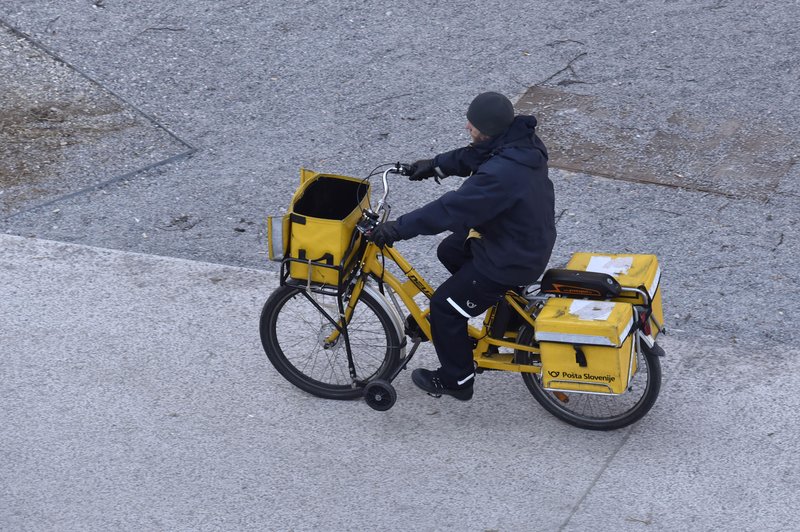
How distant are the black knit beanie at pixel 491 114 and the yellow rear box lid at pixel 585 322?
92 cm

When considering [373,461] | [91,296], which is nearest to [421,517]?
[373,461]

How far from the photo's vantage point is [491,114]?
4.66 m

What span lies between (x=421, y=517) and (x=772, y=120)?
4.92m

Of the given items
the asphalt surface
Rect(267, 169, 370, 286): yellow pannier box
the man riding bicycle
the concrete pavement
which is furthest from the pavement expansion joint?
the man riding bicycle

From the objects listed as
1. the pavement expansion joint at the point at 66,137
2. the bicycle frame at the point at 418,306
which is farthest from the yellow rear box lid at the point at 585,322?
the pavement expansion joint at the point at 66,137

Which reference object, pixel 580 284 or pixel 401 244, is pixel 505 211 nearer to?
pixel 580 284

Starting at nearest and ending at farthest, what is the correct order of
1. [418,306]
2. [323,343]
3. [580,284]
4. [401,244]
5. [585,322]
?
1. [585,322]
2. [580,284]
3. [418,306]
4. [323,343]
5. [401,244]

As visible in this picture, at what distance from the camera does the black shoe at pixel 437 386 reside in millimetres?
5336

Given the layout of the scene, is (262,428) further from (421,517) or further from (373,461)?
(421,517)

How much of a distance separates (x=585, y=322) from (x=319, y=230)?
135 cm

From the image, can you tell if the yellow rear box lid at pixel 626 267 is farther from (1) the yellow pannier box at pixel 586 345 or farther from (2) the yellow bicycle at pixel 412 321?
(1) the yellow pannier box at pixel 586 345

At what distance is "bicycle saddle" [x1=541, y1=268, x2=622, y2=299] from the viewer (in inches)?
194

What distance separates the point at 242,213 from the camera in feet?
24.1

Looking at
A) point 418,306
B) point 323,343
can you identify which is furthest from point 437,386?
point 323,343
